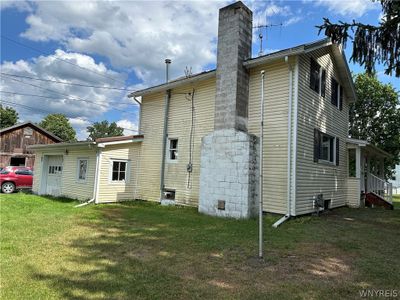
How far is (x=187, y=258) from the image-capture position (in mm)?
5621

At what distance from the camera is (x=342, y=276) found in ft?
16.0

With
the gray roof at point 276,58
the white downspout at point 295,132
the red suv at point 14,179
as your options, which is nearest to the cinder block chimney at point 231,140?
the gray roof at point 276,58

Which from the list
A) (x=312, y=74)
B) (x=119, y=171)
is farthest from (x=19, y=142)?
(x=312, y=74)

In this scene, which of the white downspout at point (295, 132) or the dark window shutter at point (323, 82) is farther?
the dark window shutter at point (323, 82)

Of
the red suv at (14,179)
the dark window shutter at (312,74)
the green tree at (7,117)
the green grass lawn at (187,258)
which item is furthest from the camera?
the green tree at (7,117)

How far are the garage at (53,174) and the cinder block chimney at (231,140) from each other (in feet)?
27.2

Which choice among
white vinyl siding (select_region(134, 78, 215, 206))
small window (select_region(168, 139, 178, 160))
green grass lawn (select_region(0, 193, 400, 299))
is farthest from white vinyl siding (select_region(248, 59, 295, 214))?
small window (select_region(168, 139, 178, 160))

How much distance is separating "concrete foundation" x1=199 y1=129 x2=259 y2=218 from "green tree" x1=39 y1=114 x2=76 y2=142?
48.9m

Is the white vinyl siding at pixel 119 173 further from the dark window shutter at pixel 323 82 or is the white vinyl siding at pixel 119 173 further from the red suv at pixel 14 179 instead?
the red suv at pixel 14 179

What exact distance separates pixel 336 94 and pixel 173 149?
766cm

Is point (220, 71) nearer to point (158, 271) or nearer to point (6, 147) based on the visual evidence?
point (158, 271)

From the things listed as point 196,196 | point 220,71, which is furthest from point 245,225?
point 220,71

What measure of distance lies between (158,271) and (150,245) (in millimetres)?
1628

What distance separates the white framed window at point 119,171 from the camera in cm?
1344
